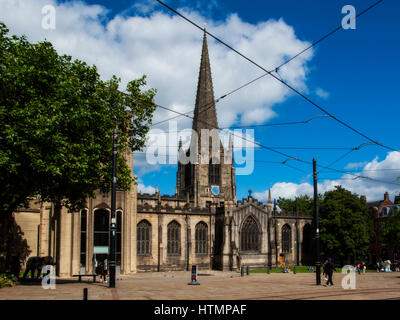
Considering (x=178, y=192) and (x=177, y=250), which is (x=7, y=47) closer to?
(x=177, y=250)

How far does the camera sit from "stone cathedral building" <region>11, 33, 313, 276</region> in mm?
36219

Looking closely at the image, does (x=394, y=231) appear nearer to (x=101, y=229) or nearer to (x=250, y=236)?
(x=250, y=236)

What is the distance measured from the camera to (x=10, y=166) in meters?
18.2

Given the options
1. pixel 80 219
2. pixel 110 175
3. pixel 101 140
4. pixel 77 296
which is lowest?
pixel 77 296

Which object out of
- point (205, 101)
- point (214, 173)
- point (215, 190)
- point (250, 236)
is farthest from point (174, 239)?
point (205, 101)

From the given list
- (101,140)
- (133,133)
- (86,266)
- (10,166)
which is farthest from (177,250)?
(10,166)

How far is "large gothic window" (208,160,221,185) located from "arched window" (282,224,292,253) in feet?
67.4

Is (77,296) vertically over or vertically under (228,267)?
over

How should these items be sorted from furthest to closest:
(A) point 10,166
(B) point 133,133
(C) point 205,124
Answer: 1. (C) point 205,124
2. (B) point 133,133
3. (A) point 10,166

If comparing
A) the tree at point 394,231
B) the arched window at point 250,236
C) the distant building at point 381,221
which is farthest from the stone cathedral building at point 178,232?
the distant building at point 381,221

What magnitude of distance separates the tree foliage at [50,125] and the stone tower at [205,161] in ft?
170

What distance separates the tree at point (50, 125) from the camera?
60.8 feet

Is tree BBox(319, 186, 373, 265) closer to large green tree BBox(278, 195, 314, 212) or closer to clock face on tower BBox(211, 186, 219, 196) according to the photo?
clock face on tower BBox(211, 186, 219, 196)

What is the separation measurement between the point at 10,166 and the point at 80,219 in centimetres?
1880
